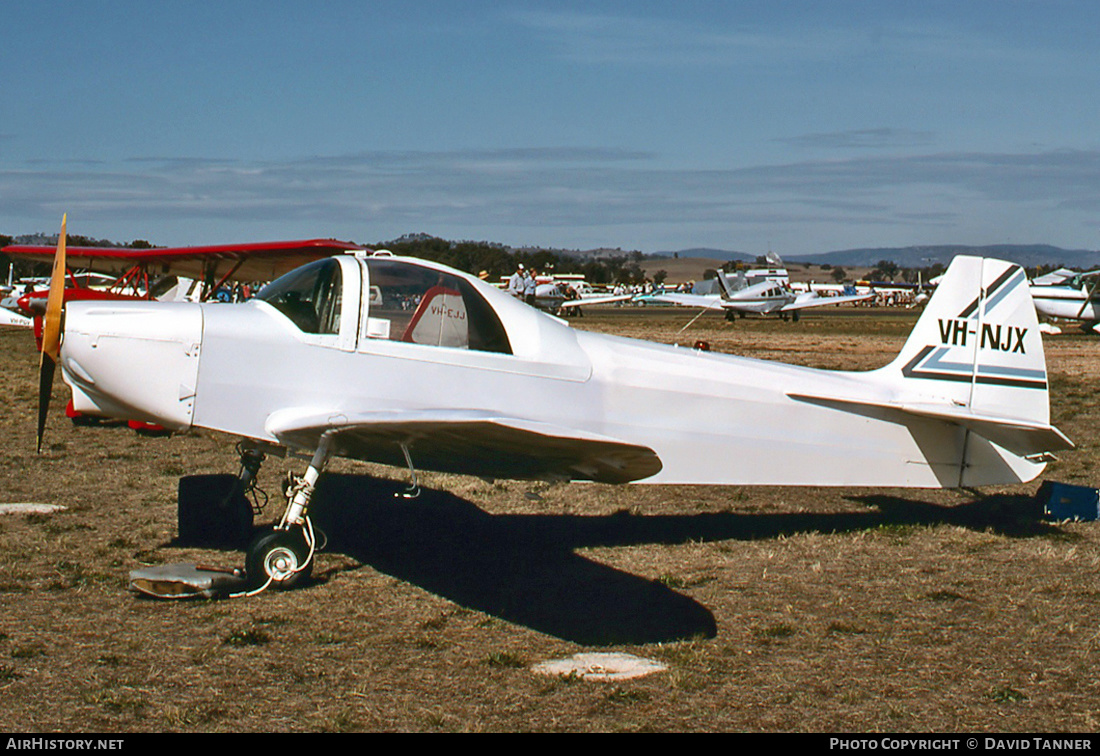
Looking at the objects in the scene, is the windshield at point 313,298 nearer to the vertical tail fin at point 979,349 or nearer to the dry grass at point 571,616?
the dry grass at point 571,616

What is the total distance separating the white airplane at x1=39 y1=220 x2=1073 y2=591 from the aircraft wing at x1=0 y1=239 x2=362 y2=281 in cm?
1018

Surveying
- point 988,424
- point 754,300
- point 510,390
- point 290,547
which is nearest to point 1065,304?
point 754,300

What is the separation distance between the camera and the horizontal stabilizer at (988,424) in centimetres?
727

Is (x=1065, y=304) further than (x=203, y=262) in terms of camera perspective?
Yes

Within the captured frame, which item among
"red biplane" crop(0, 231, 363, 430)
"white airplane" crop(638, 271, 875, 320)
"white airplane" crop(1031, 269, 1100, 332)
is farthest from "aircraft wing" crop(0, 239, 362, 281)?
"white airplane" crop(638, 271, 875, 320)

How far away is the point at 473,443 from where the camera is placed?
19.1ft

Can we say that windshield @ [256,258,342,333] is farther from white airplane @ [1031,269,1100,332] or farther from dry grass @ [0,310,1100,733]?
white airplane @ [1031,269,1100,332]

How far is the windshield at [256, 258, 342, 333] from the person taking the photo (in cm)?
Result: 655

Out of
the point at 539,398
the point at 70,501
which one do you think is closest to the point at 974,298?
the point at 539,398

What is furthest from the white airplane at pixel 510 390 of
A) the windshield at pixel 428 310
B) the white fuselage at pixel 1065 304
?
the white fuselage at pixel 1065 304

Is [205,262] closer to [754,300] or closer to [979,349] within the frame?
[979,349]

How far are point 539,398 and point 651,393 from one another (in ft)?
2.80

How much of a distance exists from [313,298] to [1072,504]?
21.4 ft

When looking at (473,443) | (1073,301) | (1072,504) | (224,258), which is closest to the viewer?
(473,443)
